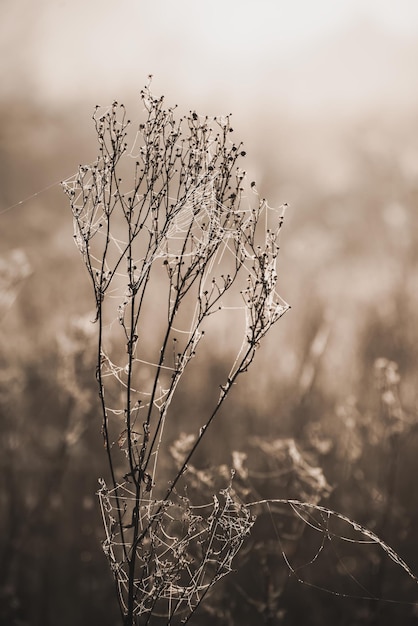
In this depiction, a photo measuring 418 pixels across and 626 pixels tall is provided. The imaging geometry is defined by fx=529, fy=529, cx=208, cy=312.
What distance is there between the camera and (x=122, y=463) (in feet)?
33.5

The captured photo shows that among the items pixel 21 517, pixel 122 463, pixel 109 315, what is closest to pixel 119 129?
pixel 109 315

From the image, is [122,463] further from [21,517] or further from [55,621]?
[55,621]

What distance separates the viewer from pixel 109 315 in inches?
412

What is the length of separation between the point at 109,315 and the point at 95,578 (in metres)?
4.91

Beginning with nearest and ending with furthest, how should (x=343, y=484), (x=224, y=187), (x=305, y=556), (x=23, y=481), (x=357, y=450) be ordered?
(x=224, y=187) → (x=305, y=556) → (x=357, y=450) → (x=343, y=484) → (x=23, y=481)

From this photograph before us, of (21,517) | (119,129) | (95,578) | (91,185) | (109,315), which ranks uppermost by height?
(109,315)

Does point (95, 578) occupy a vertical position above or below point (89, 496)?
below

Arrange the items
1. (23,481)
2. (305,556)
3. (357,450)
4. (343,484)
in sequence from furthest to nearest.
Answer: (23,481)
(343,484)
(357,450)
(305,556)

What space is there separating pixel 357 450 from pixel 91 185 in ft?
25.3

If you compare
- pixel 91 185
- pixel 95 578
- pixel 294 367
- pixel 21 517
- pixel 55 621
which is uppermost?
pixel 294 367

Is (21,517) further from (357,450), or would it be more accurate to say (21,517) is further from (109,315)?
(357,450)

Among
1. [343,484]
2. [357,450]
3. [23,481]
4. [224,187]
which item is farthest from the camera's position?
[23,481]

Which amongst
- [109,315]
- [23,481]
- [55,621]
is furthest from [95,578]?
[109,315]

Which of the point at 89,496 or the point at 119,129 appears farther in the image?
the point at 89,496
